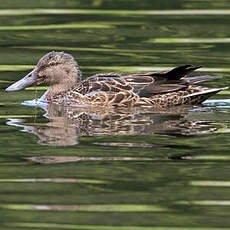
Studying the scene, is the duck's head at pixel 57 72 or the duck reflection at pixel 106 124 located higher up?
the duck's head at pixel 57 72

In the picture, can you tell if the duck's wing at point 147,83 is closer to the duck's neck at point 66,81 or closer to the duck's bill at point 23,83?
the duck's neck at point 66,81

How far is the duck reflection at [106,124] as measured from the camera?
32.9 ft

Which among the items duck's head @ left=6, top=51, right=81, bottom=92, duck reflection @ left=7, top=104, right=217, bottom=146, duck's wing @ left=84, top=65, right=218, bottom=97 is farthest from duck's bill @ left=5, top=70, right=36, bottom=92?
duck's wing @ left=84, top=65, right=218, bottom=97

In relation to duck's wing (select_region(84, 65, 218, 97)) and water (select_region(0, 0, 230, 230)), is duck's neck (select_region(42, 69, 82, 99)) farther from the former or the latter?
duck's wing (select_region(84, 65, 218, 97))

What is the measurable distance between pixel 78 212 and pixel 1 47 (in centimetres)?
919

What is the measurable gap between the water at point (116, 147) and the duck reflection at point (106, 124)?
0.5 inches

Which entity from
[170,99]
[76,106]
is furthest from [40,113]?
[170,99]

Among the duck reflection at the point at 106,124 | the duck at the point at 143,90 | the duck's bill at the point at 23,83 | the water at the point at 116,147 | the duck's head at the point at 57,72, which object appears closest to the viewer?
the water at the point at 116,147

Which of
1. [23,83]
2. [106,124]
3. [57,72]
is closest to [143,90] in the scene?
[106,124]

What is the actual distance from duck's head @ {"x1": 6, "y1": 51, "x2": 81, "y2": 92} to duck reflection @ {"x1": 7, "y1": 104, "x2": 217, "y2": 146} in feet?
2.50

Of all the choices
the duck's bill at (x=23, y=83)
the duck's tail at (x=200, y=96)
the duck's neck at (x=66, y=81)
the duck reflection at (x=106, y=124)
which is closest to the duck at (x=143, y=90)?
the duck's tail at (x=200, y=96)

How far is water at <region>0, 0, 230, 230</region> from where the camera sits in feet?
23.9

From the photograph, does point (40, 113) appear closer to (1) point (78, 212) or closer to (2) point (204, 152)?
(2) point (204, 152)

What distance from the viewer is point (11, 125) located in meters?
10.6
